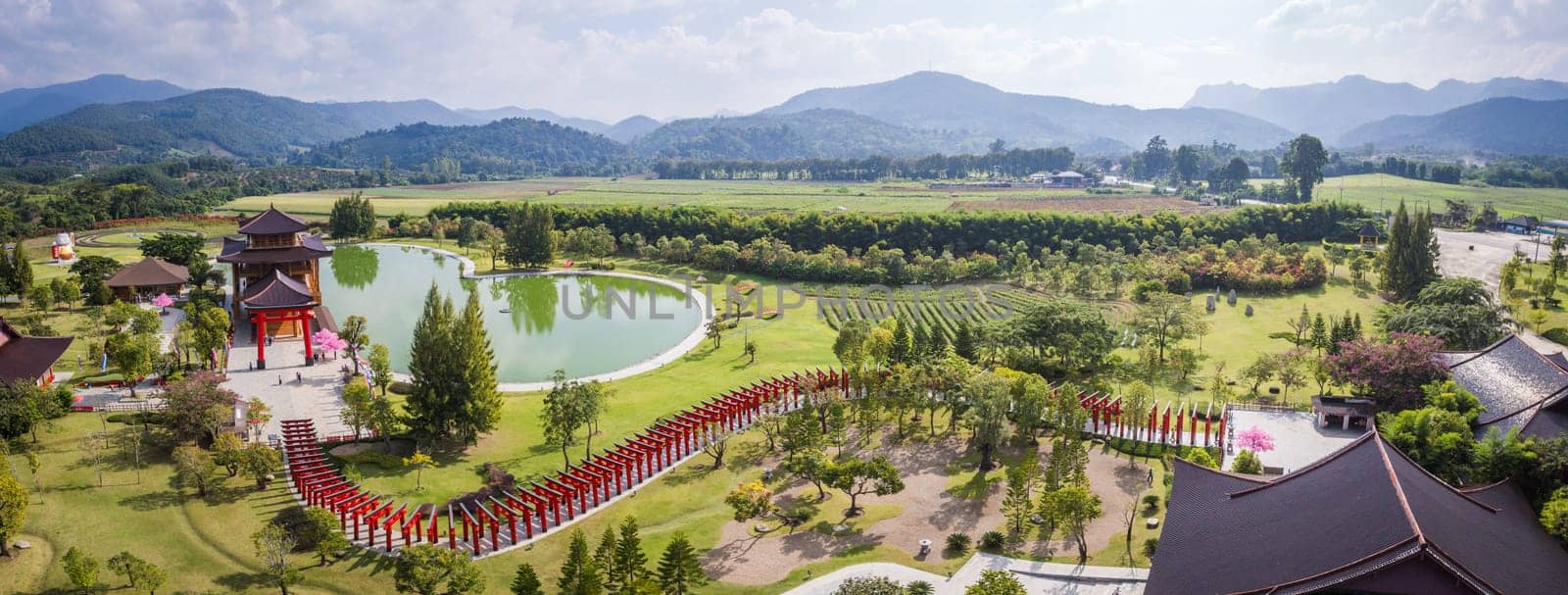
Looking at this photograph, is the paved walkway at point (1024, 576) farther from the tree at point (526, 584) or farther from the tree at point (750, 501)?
the tree at point (526, 584)

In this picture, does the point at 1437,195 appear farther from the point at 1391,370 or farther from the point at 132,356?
the point at 132,356

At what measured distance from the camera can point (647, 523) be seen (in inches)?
834

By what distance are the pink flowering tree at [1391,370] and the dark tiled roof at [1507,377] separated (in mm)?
597

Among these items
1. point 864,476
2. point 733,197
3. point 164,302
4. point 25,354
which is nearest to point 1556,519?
point 864,476

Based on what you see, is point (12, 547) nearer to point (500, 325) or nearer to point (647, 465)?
point (647, 465)

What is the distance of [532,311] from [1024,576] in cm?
3396

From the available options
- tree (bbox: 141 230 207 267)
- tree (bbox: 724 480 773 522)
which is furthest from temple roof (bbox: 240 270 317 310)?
tree (bbox: 141 230 207 267)

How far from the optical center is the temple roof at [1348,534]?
1277 cm

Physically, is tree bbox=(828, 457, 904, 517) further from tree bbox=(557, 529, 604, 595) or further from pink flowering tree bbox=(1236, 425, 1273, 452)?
pink flowering tree bbox=(1236, 425, 1273, 452)

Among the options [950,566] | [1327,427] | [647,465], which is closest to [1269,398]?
[1327,427]

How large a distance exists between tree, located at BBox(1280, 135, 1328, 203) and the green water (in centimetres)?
6884

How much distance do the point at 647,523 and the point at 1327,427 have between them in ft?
65.1

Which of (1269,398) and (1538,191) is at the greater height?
(1538,191)

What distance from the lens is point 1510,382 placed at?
23297 millimetres
